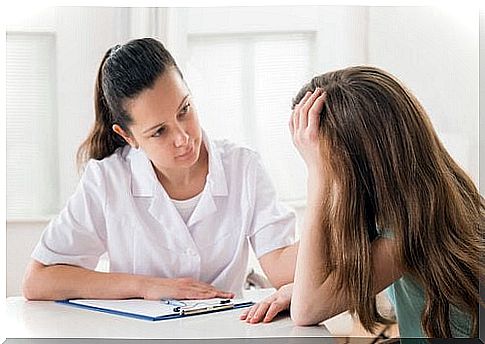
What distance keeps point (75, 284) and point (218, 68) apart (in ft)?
1.95

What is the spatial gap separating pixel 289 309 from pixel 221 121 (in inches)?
18.0

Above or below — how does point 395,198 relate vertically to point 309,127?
below

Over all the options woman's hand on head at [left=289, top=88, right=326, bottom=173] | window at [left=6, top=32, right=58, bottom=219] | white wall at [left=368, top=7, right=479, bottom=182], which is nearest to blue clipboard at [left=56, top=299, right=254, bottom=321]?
window at [left=6, top=32, right=58, bottom=219]

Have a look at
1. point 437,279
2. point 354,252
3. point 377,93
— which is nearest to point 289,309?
point 354,252

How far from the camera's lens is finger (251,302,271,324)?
1.97 metres

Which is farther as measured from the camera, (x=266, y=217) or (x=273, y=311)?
(x=266, y=217)

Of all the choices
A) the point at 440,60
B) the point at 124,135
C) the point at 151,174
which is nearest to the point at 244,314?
the point at 151,174

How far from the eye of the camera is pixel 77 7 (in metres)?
2.15

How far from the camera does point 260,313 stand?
1982mm

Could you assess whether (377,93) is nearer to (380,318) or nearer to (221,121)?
(221,121)

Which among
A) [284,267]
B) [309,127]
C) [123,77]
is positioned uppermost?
[123,77]

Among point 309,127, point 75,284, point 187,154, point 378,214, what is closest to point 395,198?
point 378,214

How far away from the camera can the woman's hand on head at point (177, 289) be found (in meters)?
2.11

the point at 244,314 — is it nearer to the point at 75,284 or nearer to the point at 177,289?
the point at 177,289
